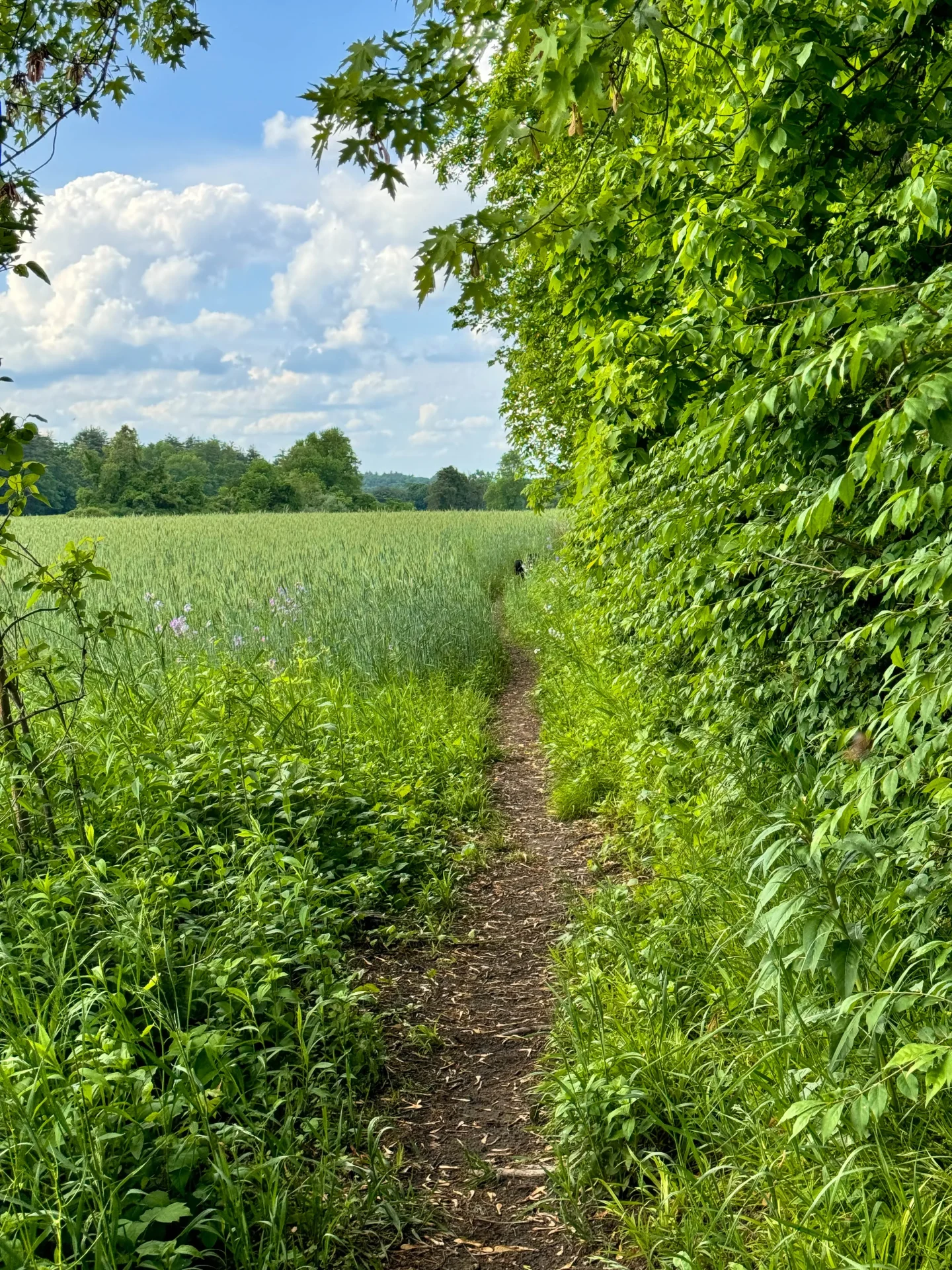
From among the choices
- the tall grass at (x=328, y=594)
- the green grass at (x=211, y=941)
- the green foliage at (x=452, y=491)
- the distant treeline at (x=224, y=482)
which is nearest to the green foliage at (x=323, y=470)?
the distant treeline at (x=224, y=482)

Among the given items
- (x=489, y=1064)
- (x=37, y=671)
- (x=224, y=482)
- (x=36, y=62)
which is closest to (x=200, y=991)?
(x=489, y=1064)

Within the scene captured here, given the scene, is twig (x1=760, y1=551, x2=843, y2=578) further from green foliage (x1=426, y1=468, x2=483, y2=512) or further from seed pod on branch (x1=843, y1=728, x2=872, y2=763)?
green foliage (x1=426, y1=468, x2=483, y2=512)

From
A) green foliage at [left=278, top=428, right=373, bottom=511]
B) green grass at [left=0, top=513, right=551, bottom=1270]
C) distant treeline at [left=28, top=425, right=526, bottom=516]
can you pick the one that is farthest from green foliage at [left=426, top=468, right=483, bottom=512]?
green grass at [left=0, top=513, right=551, bottom=1270]

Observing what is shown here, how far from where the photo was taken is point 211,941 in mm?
2926

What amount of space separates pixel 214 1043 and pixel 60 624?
618 centimetres

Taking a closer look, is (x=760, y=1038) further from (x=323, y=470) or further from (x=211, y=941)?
(x=323, y=470)

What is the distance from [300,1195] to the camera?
216cm

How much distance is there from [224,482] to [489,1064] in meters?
70.3

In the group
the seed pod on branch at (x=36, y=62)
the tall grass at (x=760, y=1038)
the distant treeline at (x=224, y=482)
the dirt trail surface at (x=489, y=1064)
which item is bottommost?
the dirt trail surface at (x=489, y=1064)

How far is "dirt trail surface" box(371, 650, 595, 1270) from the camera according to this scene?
7.32ft

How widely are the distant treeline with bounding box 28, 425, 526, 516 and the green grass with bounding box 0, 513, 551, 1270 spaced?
27.6 meters

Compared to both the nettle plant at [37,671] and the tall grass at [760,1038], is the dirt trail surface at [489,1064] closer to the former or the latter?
the tall grass at [760,1038]

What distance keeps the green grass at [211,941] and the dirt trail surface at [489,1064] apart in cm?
14

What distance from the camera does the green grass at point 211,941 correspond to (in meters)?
1.99
